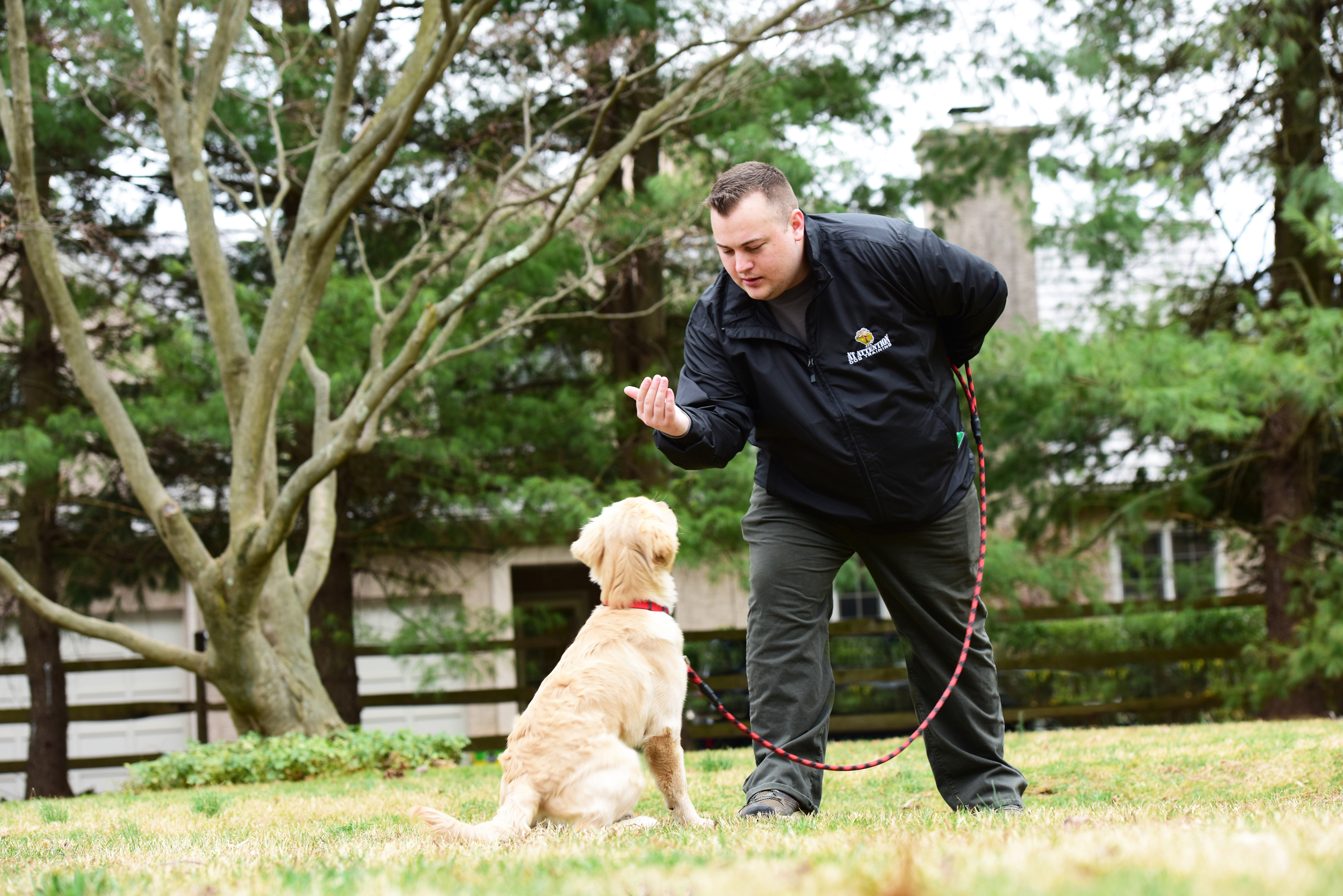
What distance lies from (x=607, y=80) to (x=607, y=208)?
1.28 m

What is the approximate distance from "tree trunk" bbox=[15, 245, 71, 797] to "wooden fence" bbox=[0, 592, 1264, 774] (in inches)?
16.6

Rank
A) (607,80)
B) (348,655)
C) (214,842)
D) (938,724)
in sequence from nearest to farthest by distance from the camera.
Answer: (214,842), (938,724), (607,80), (348,655)

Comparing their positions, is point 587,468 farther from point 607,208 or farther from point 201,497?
point 201,497

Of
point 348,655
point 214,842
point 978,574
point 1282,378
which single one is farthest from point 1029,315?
point 214,842

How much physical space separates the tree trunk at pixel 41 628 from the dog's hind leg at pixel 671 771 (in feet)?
30.6

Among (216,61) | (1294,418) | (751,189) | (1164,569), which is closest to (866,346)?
(751,189)

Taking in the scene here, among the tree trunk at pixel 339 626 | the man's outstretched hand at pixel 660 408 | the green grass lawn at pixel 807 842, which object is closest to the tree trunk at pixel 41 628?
the tree trunk at pixel 339 626

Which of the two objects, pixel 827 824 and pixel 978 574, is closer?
pixel 827 824

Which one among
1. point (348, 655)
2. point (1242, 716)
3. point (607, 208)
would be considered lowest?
point (1242, 716)

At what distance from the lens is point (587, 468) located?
35.1 ft

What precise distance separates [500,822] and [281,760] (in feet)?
16.0

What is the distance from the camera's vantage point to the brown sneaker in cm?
353

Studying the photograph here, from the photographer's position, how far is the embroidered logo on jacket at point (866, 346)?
3.70m

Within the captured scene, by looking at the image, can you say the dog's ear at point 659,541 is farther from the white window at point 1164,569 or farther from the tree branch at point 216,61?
the white window at point 1164,569
